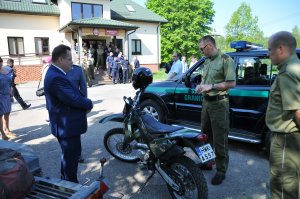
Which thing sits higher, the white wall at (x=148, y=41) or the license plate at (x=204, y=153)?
the white wall at (x=148, y=41)

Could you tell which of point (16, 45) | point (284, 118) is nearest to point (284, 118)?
point (284, 118)

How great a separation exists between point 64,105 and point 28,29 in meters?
21.8

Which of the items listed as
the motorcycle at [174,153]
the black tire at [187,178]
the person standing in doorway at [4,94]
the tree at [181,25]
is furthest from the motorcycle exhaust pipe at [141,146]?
the tree at [181,25]

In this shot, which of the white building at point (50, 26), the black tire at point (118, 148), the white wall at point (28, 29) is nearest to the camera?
the black tire at point (118, 148)

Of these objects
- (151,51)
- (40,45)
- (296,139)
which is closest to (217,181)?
(296,139)

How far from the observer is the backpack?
208 centimetres

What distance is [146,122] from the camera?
3654mm

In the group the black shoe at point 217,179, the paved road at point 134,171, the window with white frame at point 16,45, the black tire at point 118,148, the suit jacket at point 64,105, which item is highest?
the window with white frame at point 16,45

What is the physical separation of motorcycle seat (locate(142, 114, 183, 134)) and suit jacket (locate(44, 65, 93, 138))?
80cm

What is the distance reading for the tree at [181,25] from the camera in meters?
39.8

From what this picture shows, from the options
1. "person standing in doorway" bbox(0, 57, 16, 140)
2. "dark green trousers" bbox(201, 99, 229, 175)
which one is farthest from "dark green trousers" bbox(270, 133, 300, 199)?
"person standing in doorway" bbox(0, 57, 16, 140)

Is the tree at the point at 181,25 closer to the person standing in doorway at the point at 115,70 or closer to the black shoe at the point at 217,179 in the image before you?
the person standing in doorway at the point at 115,70

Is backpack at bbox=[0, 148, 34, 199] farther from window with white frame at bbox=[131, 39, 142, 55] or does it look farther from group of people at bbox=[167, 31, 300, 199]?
window with white frame at bbox=[131, 39, 142, 55]

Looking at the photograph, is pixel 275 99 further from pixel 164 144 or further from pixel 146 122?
pixel 146 122
